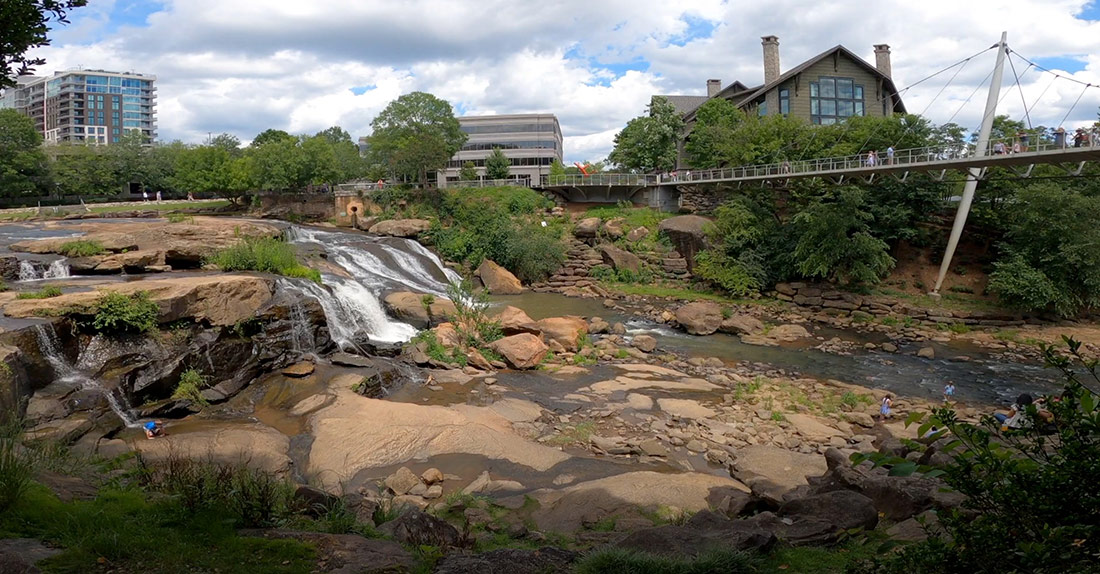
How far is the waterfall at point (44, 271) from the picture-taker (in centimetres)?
2014

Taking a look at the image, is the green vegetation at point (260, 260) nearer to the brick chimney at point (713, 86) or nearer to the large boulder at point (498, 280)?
the large boulder at point (498, 280)

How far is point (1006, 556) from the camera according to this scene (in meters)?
3.02

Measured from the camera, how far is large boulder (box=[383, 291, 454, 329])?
24922mm

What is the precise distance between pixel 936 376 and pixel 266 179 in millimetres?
42496

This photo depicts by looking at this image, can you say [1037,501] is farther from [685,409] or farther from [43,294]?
[43,294]

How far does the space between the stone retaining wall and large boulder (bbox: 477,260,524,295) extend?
13.7 m

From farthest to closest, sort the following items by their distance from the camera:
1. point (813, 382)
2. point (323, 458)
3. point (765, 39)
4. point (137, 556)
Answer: point (765, 39)
point (813, 382)
point (323, 458)
point (137, 556)

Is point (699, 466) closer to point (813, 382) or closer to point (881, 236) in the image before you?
point (813, 382)

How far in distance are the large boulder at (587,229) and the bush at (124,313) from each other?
88.8 feet

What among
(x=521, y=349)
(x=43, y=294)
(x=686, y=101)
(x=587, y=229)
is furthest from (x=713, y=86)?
(x=43, y=294)

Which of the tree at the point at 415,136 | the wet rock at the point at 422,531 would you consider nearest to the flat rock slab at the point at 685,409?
the wet rock at the point at 422,531

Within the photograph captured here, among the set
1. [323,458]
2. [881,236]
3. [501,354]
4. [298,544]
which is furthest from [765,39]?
[298,544]

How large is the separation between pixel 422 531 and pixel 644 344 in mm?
17661

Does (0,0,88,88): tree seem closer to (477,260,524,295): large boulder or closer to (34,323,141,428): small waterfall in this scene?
(34,323,141,428): small waterfall
